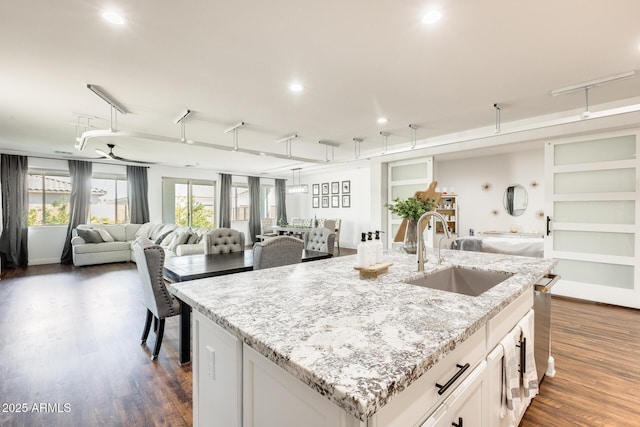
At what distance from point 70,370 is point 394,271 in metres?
2.67

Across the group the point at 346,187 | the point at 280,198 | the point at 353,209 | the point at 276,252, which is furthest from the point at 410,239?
the point at 280,198

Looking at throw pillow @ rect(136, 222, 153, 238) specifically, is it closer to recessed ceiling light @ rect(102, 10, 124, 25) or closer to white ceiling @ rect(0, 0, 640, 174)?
white ceiling @ rect(0, 0, 640, 174)

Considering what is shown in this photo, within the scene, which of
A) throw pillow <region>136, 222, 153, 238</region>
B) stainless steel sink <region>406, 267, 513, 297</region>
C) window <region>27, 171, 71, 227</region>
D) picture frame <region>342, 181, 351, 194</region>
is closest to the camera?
stainless steel sink <region>406, 267, 513, 297</region>

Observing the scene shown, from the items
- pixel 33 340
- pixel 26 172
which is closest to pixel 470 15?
pixel 33 340

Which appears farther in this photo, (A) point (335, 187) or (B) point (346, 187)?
(A) point (335, 187)

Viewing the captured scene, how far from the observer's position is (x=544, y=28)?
2018 millimetres

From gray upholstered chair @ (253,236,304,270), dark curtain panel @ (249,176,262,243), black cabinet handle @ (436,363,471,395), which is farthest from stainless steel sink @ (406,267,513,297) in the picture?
dark curtain panel @ (249,176,262,243)

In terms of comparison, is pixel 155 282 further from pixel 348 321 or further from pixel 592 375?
pixel 592 375

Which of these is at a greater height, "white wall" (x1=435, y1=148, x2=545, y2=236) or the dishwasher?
"white wall" (x1=435, y1=148, x2=545, y2=236)

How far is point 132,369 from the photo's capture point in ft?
7.85

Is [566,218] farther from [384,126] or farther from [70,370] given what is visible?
[70,370]

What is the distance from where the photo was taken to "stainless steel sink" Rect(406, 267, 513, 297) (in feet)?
5.94

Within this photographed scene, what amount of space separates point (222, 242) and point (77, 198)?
5.66 metres

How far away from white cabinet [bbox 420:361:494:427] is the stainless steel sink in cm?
65
